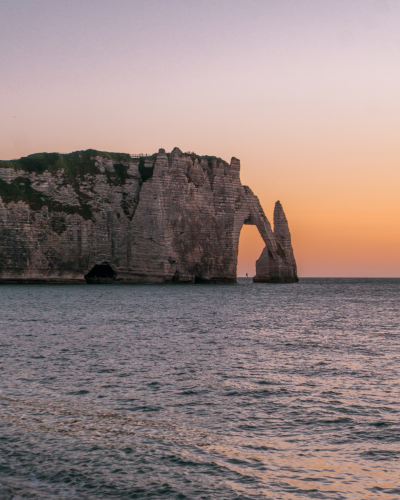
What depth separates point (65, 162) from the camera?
13025cm

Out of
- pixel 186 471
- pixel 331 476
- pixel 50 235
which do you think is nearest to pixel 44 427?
pixel 186 471

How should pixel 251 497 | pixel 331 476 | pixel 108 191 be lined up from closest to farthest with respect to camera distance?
pixel 251 497 → pixel 331 476 → pixel 108 191

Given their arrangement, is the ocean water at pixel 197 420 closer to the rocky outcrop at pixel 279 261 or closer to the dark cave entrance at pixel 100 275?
the dark cave entrance at pixel 100 275

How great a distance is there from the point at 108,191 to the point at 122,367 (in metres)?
110

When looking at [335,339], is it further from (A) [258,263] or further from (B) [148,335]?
(A) [258,263]

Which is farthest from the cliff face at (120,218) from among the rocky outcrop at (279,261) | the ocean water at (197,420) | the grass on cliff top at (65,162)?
the ocean water at (197,420)

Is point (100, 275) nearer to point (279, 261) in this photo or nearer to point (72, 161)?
point (72, 161)

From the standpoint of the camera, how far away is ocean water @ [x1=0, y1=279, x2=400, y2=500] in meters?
10.7

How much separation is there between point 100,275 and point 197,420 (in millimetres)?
119535

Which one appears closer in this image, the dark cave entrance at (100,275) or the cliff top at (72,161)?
the cliff top at (72,161)

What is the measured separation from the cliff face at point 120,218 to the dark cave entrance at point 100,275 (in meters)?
0.25

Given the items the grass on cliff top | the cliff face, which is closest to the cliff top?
the grass on cliff top

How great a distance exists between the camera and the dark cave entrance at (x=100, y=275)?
425 ft

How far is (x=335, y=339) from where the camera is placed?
118ft
